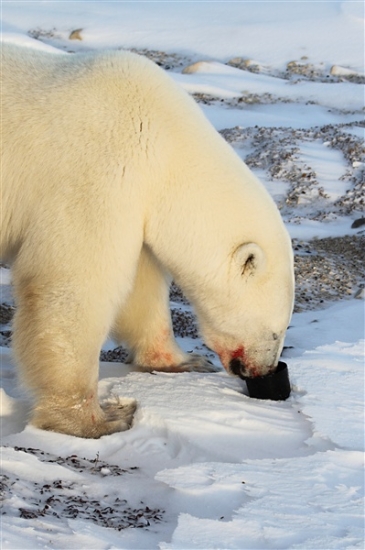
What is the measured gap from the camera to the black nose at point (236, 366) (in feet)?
14.1

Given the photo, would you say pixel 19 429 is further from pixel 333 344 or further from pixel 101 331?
pixel 333 344

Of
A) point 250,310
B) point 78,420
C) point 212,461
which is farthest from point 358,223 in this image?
point 212,461

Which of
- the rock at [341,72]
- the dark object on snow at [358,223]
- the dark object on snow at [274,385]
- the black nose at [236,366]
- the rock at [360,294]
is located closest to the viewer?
the dark object on snow at [274,385]

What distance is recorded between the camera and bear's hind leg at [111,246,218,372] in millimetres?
4594

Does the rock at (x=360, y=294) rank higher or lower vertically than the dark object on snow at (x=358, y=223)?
lower

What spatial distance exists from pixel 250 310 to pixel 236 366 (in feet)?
1.22

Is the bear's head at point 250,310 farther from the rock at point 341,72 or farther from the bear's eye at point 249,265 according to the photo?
the rock at point 341,72

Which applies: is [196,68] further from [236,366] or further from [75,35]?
[236,366]

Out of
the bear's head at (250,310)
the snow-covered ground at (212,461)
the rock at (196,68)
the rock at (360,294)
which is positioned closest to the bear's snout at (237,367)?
the bear's head at (250,310)

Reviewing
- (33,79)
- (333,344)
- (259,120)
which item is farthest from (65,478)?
(259,120)

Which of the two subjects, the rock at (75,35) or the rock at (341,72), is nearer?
the rock at (341,72)

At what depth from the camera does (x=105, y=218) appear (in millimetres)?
3650

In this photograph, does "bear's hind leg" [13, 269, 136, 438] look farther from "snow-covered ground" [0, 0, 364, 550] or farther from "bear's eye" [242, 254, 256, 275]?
"bear's eye" [242, 254, 256, 275]

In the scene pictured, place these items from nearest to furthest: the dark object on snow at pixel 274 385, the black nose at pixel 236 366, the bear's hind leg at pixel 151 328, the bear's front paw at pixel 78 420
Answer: the bear's front paw at pixel 78 420 → the dark object on snow at pixel 274 385 → the black nose at pixel 236 366 → the bear's hind leg at pixel 151 328
